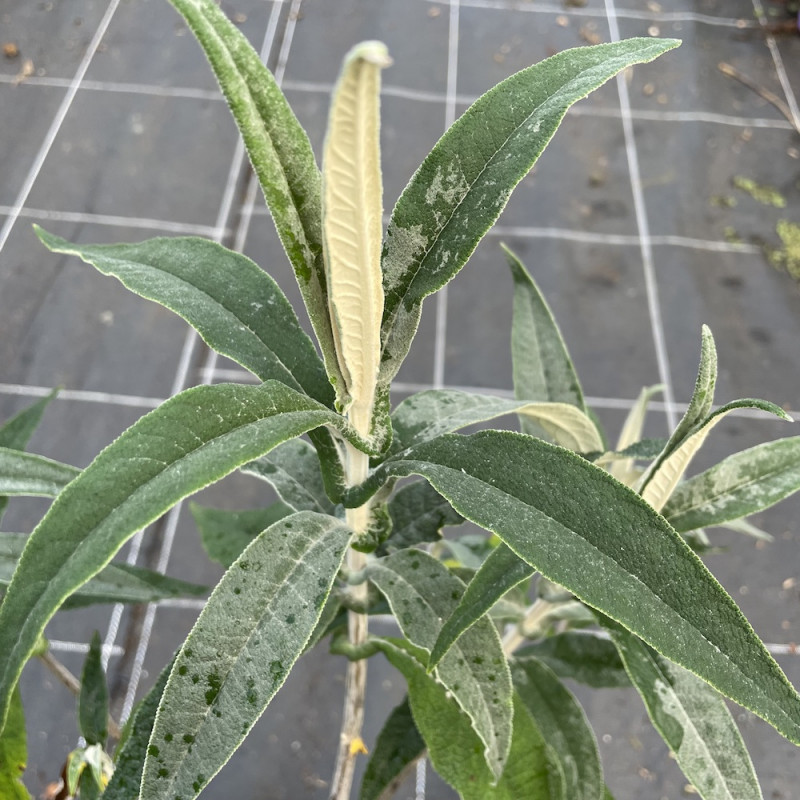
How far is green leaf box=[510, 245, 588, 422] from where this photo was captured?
0.67 metres

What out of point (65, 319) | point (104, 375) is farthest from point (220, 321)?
point (65, 319)

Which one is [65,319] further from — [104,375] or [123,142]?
[123,142]

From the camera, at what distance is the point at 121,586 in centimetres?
63

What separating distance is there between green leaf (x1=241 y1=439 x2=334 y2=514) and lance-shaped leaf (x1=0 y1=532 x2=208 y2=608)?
5.9 inches

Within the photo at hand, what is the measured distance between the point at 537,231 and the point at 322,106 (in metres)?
0.71

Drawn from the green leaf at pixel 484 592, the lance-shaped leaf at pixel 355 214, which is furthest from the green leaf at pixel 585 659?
the lance-shaped leaf at pixel 355 214

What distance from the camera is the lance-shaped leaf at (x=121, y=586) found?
61 centimetres

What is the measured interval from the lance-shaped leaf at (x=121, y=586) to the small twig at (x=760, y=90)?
2.18 m

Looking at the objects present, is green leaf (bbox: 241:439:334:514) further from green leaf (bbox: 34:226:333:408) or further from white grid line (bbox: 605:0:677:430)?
white grid line (bbox: 605:0:677:430)

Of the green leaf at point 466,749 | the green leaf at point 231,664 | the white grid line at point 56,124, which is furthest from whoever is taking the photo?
the white grid line at point 56,124

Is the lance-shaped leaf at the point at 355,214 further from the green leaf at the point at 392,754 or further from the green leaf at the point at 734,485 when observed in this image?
the green leaf at the point at 392,754

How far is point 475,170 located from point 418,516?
0.96 feet

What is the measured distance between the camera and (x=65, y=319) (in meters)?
1.66

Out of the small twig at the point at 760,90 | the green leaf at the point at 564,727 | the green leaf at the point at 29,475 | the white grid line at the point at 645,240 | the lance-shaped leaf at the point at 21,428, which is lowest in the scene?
the green leaf at the point at 564,727
